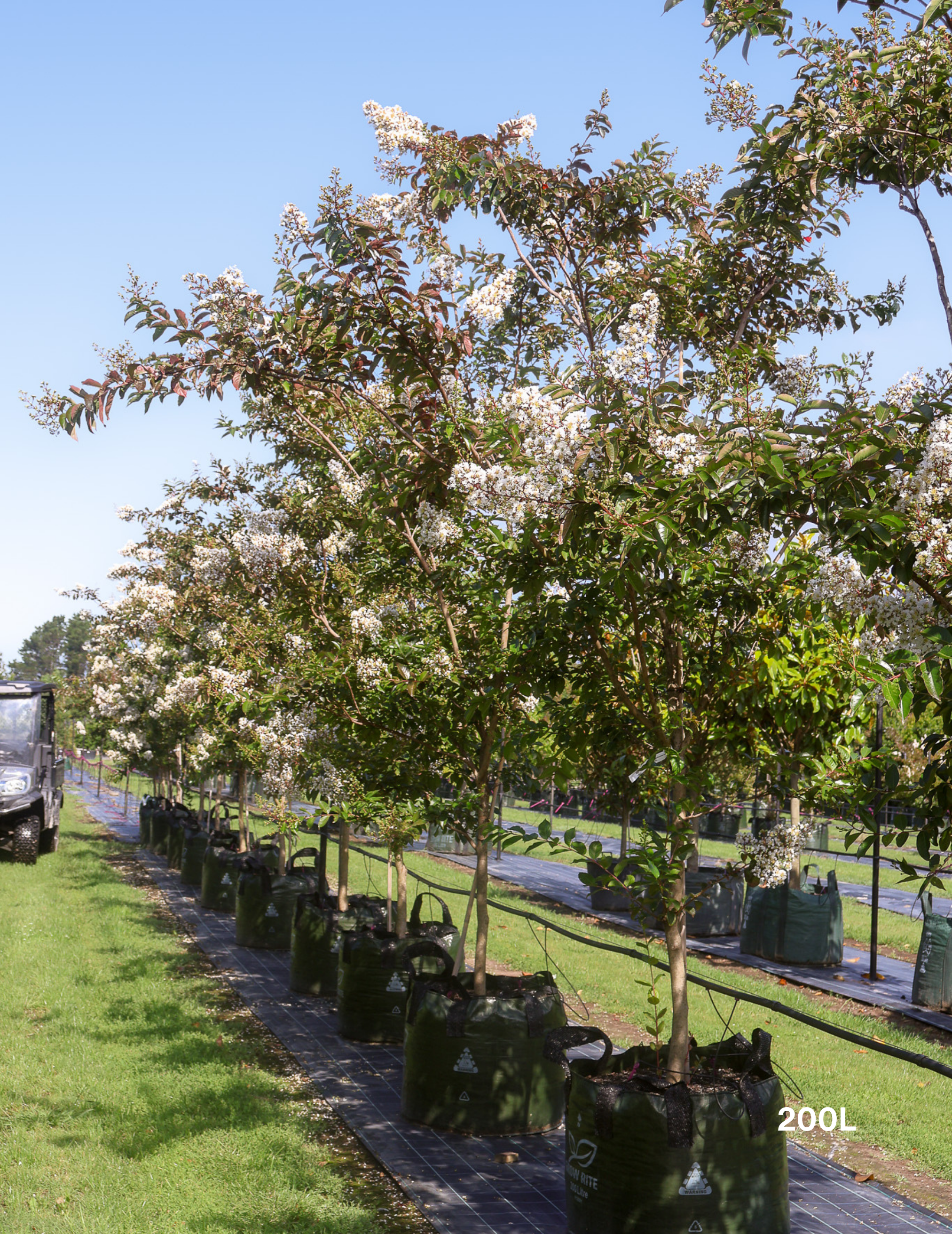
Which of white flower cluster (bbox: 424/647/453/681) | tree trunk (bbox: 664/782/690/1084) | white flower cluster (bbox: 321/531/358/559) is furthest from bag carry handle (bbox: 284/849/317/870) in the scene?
tree trunk (bbox: 664/782/690/1084)

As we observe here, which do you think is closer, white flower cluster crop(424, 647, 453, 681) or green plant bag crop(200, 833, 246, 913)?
white flower cluster crop(424, 647, 453, 681)

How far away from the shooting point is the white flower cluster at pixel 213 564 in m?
10.3

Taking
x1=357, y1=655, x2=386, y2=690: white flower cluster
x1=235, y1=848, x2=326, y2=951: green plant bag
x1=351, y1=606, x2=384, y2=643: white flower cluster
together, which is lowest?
x1=235, y1=848, x2=326, y2=951: green plant bag

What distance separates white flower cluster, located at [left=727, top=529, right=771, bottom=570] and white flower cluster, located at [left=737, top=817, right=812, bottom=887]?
3.80 ft

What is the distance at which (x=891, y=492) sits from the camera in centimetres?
316

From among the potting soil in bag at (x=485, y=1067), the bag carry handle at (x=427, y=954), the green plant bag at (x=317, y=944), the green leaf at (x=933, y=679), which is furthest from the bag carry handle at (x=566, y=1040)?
the green plant bag at (x=317, y=944)

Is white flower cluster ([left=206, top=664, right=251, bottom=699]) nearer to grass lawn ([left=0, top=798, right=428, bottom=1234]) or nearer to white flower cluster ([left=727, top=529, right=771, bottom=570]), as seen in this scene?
grass lawn ([left=0, top=798, right=428, bottom=1234])

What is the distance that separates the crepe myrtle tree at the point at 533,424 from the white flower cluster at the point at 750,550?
1.0 inches

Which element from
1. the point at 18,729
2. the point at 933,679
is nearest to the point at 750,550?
the point at 933,679

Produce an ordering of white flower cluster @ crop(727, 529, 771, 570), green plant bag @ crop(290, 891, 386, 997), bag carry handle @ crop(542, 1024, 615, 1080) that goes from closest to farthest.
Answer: white flower cluster @ crop(727, 529, 771, 570), bag carry handle @ crop(542, 1024, 615, 1080), green plant bag @ crop(290, 891, 386, 997)

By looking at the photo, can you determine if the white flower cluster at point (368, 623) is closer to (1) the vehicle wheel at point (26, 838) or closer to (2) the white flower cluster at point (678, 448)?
(2) the white flower cluster at point (678, 448)

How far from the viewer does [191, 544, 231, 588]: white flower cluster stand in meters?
10.3

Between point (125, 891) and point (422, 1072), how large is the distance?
10594 millimetres

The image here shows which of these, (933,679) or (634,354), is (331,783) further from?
(933,679)
